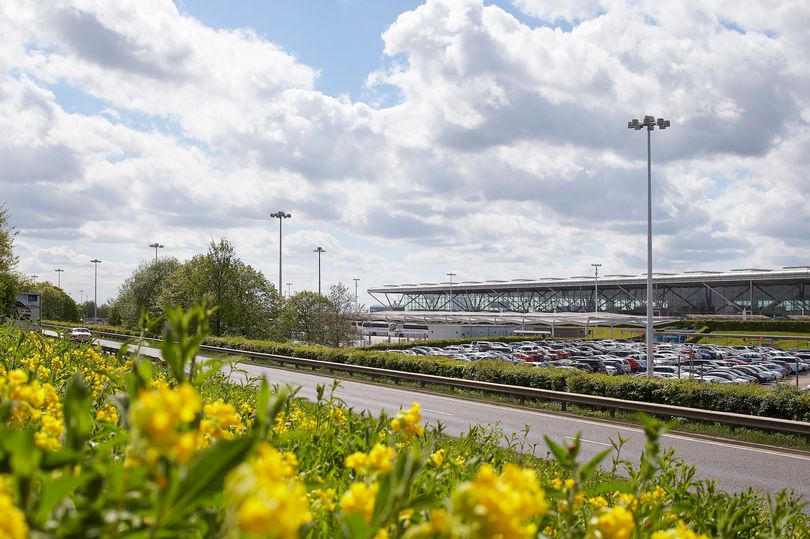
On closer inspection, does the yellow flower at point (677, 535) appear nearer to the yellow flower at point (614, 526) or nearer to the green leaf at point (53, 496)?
the yellow flower at point (614, 526)

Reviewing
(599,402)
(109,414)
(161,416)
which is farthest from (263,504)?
(599,402)

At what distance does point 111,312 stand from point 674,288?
83164mm

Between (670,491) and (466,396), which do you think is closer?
(670,491)

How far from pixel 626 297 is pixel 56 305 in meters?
90.0

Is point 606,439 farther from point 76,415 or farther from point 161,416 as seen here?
point 161,416

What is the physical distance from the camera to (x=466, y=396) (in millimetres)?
24875

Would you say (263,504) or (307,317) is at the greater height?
(263,504)

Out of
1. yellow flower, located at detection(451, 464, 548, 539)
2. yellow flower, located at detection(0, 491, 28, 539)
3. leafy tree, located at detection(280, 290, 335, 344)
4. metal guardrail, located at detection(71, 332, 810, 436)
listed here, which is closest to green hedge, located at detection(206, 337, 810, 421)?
metal guardrail, located at detection(71, 332, 810, 436)

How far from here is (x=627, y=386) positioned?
71.7ft

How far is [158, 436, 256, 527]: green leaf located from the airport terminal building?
100158 mm

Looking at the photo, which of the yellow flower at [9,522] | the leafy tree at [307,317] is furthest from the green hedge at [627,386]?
the leafy tree at [307,317]

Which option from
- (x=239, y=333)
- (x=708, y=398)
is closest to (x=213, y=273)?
(x=239, y=333)

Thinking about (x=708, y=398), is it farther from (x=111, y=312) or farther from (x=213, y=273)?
(x=111, y=312)

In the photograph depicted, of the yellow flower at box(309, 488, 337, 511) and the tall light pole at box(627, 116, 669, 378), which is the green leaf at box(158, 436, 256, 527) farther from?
the tall light pole at box(627, 116, 669, 378)
